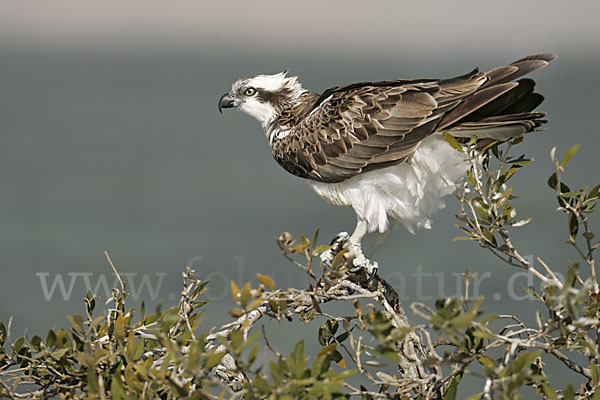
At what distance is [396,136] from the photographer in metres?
3.29

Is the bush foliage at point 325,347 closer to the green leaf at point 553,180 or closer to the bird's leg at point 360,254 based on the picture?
the green leaf at point 553,180

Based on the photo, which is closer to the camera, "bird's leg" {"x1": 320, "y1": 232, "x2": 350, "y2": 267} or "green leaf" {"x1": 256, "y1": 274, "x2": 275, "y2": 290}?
"green leaf" {"x1": 256, "y1": 274, "x2": 275, "y2": 290}

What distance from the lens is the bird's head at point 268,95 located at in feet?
12.8

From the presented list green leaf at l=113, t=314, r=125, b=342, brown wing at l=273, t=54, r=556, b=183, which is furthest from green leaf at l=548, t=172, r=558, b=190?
green leaf at l=113, t=314, r=125, b=342

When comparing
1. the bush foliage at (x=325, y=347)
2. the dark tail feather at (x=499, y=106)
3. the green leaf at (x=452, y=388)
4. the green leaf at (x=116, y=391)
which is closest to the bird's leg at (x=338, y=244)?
the bush foliage at (x=325, y=347)

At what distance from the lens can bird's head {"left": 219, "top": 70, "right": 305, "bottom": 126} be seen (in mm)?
3910

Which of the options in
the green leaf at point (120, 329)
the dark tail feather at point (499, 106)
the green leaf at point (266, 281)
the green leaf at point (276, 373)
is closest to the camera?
the green leaf at point (276, 373)

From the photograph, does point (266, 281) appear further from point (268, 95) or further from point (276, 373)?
point (268, 95)

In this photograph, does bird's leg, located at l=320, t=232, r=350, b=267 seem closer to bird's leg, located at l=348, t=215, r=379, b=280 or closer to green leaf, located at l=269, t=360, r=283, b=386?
bird's leg, located at l=348, t=215, r=379, b=280

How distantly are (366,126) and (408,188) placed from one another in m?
0.35

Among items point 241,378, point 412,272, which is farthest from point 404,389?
point 412,272

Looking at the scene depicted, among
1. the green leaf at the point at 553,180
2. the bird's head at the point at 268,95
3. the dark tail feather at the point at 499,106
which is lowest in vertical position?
the green leaf at the point at 553,180

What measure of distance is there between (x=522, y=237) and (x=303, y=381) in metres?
6.40

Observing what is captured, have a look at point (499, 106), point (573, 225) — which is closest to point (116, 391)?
point (573, 225)
